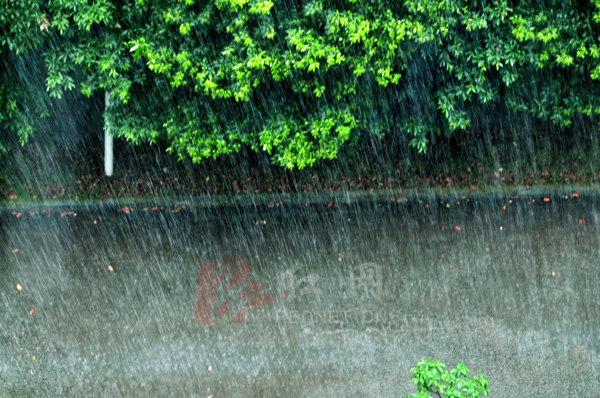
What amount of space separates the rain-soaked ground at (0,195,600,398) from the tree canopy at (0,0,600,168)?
1.43 m

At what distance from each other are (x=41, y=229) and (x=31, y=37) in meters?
2.97

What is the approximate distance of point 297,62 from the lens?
6.34 m

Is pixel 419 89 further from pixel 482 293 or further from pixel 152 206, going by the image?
pixel 152 206

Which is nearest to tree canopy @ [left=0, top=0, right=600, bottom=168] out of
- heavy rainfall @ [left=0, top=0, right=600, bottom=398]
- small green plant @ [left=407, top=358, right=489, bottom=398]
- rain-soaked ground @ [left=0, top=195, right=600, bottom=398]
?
heavy rainfall @ [left=0, top=0, right=600, bottom=398]

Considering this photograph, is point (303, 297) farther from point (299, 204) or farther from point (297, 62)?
point (297, 62)

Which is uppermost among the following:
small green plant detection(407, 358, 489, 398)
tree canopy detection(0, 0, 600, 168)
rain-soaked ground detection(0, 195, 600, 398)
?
tree canopy detection(0, 0, 600, 168)

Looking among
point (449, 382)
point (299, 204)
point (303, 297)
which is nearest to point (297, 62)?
point (299, 204)

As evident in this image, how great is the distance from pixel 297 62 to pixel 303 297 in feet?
10.0

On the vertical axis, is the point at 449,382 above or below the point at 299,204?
above

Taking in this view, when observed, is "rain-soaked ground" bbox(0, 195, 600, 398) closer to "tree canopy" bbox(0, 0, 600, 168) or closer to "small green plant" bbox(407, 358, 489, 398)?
"tree canopy" bbox(0, 0, 600, 168)

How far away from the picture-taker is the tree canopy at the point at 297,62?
637 cm

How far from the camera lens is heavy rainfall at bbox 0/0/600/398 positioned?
6.56 m

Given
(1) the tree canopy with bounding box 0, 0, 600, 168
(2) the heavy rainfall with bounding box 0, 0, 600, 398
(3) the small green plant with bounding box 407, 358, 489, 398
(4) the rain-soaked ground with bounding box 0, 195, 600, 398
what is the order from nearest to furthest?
1. (3) the small green plant with bounding box 407, 358, 489, 398
2. (1) the tree canopy with bounding box 0, 0, 600, 168
3. (2) the heavy rainfall with bounding box 0, 0, 600, 398
4. (4) the rain-soaked ground with bounding box 0, 195, 600, 398

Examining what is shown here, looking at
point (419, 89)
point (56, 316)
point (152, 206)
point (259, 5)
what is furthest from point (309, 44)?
point (56, 316)
